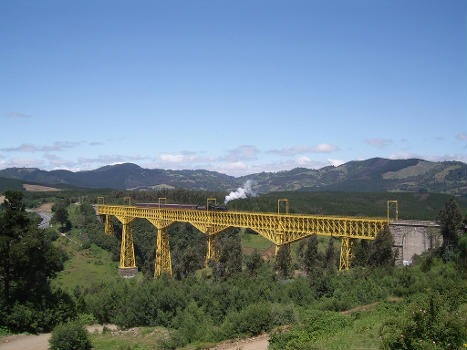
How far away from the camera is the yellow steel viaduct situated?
38.1 metres

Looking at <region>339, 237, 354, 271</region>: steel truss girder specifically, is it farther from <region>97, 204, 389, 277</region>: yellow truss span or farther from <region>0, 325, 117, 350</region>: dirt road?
<region>0, 325, 117, 350</region>: dirt road

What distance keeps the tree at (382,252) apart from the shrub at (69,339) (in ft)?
72.1

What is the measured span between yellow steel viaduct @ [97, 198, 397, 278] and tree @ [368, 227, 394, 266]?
132 inches

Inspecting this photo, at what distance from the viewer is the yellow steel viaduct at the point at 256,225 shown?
38.1 meters

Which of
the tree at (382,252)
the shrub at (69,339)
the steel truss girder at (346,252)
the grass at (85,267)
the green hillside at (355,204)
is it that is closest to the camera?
the shrub at (69,339)

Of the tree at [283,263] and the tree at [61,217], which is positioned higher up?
the tree at [61,217]

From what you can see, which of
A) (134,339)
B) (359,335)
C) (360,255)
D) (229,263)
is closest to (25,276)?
(134,339)

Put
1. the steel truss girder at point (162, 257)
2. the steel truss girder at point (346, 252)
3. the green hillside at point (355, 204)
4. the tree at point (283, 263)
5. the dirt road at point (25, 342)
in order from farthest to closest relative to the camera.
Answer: the green hillside at point (355, 204), the steel truss girder at point (162, 257), the tree at point (283, 263), the steel truss girder at point (346, 252), the dirt road at point (25, 342)

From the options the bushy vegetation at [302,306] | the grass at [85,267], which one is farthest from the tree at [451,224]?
the grass at [85,267]

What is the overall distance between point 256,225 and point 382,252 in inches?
640

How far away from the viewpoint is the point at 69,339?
795 inches

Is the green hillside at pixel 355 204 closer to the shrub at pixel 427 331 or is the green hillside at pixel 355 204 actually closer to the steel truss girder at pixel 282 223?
the steel truss girder at pixel 282 223

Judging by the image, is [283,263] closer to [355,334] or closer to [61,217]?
[355,334]

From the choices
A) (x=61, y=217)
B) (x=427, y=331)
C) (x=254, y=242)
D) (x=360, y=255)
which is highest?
(x=427, y=331)
